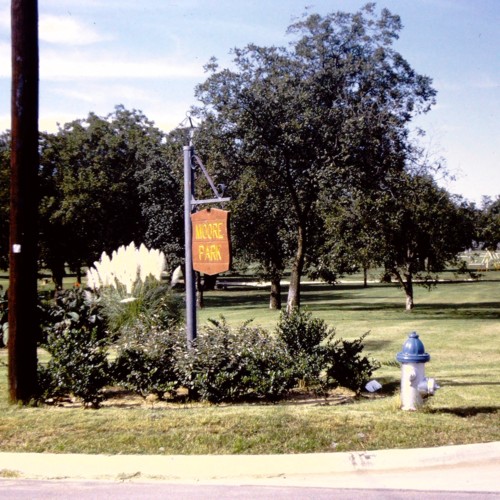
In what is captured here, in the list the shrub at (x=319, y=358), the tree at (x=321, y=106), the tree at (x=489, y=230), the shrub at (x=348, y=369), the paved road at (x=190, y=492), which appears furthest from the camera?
the tree at (x=489, y=230)

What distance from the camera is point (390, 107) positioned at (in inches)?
778

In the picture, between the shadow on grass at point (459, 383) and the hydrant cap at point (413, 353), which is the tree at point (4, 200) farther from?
the hydrant cap at point (413, 353)

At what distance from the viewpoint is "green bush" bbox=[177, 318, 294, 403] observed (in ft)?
25.6

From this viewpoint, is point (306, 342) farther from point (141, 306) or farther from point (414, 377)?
point (141, 306)

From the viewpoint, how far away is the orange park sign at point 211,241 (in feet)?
27.8

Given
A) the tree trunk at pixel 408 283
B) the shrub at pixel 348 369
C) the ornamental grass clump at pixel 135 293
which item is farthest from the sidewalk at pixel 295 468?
the tree trunk at pixel 408 283

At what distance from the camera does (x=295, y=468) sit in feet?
18.4

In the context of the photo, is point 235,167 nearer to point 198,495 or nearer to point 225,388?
point 225,388

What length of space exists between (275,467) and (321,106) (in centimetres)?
1528

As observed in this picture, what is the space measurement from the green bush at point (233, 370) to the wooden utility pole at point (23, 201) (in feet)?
6.00

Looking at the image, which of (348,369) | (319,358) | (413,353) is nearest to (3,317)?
(319,358)

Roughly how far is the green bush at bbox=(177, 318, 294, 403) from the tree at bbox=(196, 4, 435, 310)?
1116cm

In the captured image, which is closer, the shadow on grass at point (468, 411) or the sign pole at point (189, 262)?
the shadow on grass at point (468, 411)

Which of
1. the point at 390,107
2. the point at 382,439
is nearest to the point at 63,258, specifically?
the point at 390,107
